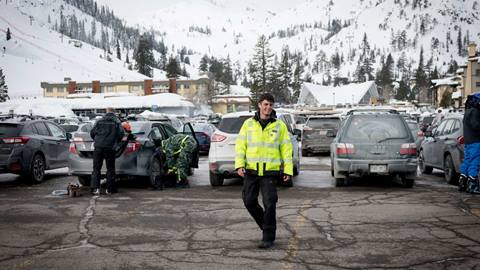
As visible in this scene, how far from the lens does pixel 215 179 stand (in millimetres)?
12125

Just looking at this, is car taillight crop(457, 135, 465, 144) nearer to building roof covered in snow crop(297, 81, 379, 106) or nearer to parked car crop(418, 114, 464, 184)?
parked car crop(418, 114, 464, 184)

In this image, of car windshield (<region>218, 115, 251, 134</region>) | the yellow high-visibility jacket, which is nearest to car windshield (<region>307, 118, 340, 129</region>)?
car windshield (<region>218, 115, 251, 134</region>)

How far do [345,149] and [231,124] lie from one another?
2.60m

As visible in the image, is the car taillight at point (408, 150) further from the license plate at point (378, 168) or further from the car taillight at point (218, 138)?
the car taillight at point (218, 138)

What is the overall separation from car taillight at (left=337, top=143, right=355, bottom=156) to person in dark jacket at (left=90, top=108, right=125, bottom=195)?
14.8 ft

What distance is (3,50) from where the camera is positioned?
573 feet

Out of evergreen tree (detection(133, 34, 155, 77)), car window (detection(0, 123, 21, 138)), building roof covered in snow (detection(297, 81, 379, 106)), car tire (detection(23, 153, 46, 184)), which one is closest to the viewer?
car window (detection(0, 123, 21, 138))

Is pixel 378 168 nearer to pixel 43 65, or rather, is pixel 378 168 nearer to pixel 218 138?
pixel 218 138

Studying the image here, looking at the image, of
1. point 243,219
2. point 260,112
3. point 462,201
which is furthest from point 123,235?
point 462,201

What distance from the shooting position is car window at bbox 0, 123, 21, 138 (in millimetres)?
12218

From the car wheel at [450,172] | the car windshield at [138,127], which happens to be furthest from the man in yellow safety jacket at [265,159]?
the car wheel at [450,172]

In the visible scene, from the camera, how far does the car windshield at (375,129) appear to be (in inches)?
444

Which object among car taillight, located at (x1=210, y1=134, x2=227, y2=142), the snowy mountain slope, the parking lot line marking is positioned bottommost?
the parking lot line marking

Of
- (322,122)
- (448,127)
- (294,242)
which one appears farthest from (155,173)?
(322,122)
